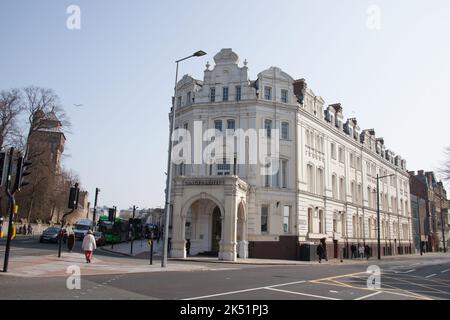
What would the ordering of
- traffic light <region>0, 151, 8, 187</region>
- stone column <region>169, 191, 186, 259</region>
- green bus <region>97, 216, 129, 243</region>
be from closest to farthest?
traffic light <region>0, 151, 8, 187</region>
stone column <region>169, 191, 186, 259</region>
green bus <region>97, 216, 129, 243</region>

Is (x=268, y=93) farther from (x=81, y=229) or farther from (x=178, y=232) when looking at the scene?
(x=81, y=229)

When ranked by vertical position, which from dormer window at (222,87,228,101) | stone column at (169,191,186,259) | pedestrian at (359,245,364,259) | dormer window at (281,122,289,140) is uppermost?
dormer window at (222,87,228,101)

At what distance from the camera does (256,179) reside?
36219 mm

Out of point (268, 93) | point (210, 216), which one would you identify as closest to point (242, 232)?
point (210, 216)

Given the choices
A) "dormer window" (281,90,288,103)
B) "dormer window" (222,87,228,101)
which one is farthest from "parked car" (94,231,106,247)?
"dormer window" (281,90,288,103)

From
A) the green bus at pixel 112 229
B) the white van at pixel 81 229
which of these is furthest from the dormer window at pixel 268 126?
Result: the white van at pixel 81 229

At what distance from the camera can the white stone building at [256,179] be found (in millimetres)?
32281

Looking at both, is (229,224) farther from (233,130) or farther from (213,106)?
(213,106)

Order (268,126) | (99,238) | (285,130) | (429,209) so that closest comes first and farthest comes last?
(268,126) < (285,130) < (99,238) < (429,209)

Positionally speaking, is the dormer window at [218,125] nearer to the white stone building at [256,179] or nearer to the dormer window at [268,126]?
the white stone building at [256,179]

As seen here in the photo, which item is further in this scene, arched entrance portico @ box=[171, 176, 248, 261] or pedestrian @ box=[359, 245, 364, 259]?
pedestrian @ box=[359, 245, 364, 259]

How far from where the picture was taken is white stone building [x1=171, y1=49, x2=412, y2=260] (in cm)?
3228

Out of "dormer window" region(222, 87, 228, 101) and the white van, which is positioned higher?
"dormer window" region(222, 87, 228, 101)

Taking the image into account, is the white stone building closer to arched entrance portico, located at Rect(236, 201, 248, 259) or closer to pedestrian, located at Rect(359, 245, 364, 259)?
arched entrance portico, located at Rect(236, 201, 248, 259)
